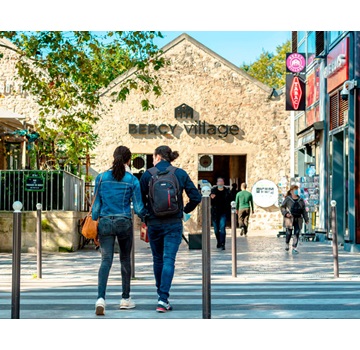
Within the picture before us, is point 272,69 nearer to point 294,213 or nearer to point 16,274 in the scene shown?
point 294,213

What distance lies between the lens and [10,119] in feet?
69.3

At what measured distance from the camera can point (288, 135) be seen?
37.4 m

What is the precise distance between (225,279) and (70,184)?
380 inches

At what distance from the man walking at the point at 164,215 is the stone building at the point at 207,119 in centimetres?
2671

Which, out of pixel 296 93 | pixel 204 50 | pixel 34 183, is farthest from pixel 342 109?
pixel 204 50

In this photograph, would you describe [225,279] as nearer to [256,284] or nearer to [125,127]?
[256,284]

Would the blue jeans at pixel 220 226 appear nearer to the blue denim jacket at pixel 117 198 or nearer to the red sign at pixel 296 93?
the red sign at pixel 296 93

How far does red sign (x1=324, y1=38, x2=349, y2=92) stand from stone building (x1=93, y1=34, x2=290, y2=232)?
11.6 m

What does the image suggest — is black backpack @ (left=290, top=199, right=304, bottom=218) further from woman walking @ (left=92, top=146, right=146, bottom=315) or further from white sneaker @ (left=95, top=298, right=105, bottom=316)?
white sneaker @ (left=95, top=298, right=105, bottom=316)

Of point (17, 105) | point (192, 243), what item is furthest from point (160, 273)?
point (17, 105)

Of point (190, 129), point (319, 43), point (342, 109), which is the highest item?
point (319, 43)

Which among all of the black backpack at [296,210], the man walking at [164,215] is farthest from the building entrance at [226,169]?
the man walking at [164,215]

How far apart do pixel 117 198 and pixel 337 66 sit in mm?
14760

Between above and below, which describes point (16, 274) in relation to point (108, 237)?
below
